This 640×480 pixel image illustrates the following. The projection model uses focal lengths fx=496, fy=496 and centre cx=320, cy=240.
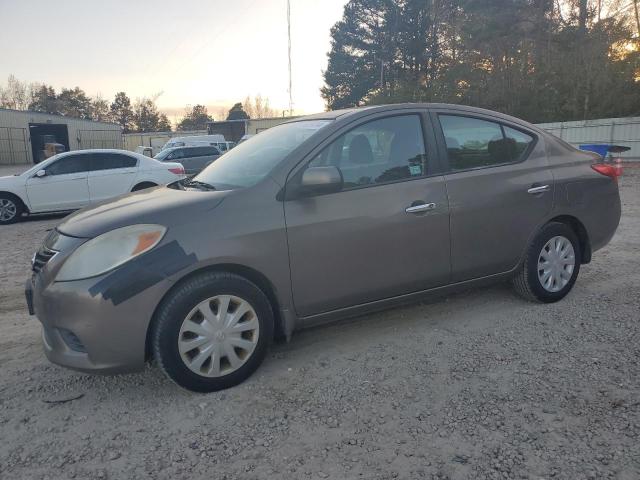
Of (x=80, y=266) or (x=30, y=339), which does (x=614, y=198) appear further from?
(x=30, y=339)

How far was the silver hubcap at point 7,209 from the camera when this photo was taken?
10.3 meters

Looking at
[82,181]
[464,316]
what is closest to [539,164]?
[464,316]

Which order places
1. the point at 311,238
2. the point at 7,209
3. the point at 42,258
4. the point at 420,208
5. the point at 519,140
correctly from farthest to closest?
the point at 7,209 < the point at 519,140 < the point at 420,208 < the point at 311,238 < the point at 42,258

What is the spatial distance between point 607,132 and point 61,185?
73.7 ft

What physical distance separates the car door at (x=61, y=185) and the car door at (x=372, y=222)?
8.69 metres

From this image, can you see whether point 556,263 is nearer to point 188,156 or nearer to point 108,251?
point 108,251

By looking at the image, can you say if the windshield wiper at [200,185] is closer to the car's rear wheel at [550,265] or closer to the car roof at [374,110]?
the car roof at [374,110]

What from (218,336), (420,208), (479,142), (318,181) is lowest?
(218,336)

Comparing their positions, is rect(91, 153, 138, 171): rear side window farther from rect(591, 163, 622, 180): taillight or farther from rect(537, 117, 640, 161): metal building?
rect(537, 117, 640, 161): metal building

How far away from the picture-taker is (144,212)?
3059mm

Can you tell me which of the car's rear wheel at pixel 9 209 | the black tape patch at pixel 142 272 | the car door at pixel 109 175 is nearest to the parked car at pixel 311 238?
the black tape patch at pixel 142 272

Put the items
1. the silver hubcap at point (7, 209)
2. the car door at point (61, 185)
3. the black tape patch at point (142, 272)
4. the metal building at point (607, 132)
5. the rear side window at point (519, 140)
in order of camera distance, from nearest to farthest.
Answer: the black tape patch at point (142, 272) < the rear side window at point (519, 140) < the silver hubcap at point (7, 209) < the car door at point (61, 185) < the metal building at point (607, 132)

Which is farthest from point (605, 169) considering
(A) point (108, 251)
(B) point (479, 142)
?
(A) point (108, 251)

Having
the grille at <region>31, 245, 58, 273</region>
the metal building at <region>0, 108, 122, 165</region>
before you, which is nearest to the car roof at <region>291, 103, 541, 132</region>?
the grille at <region>31, 245, 58, 273</region>
